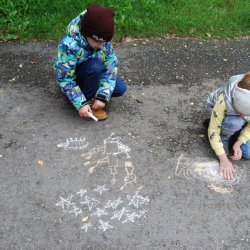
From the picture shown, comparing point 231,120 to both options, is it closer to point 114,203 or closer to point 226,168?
point 226,168

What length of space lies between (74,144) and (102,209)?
666 mm

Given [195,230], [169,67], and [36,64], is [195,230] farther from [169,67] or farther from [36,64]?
[36,64]

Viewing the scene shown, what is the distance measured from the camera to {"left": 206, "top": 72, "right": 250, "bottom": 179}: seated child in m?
2.73

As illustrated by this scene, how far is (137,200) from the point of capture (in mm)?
2758

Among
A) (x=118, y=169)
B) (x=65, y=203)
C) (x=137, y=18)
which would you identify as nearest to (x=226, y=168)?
(x=118, y=169)

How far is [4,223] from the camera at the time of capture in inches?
99.1

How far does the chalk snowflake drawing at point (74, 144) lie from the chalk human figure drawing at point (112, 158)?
85mm

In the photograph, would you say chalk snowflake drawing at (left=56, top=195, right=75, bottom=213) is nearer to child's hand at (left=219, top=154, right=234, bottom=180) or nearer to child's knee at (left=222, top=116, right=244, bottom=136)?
child's hand at (left=219, top=154, right=234, bottom=180)

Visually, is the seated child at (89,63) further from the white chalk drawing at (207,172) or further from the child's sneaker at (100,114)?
the white chalk drawing at (207,172)

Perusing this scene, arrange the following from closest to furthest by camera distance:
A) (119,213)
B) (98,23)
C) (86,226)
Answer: (86,226)
(119,213)
(98,23)

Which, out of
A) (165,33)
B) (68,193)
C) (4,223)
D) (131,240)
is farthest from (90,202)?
(165,33)

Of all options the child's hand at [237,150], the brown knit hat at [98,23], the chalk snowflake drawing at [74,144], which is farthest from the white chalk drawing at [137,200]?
the brown knit hat at [98,23]

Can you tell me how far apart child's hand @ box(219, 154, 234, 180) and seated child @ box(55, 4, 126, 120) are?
1.05 m

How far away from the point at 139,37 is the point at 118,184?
2248mm
